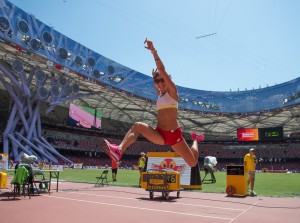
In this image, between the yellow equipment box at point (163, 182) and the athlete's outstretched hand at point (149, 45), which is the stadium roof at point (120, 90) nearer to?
the yellow equipment box at point (163, 182)

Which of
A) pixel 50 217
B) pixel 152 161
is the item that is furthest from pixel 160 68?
pixel 152 161

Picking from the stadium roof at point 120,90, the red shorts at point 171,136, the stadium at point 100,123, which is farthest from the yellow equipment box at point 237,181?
the stadium roof at point 120,90

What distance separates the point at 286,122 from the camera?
70875 mm

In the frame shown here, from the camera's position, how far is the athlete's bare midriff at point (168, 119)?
5023 millimetres

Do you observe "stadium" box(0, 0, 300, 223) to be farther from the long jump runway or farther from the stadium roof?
the stadium roof

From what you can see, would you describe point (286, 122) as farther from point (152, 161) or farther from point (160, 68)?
point (160, 68)

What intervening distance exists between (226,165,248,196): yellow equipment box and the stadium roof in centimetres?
3259

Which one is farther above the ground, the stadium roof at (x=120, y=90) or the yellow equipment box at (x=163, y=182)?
the stadium roof at (x=120, y=90)

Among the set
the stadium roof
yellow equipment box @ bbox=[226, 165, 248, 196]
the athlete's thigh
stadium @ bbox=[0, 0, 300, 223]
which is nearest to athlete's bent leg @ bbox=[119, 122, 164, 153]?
the athlete's thigh

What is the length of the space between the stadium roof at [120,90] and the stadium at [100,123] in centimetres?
18

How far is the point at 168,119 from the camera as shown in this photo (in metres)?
5.05

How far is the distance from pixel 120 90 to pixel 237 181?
39.8 meters

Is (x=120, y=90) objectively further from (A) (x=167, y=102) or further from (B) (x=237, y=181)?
(A) (x=167, y=102)

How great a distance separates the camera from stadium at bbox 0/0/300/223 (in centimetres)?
911
